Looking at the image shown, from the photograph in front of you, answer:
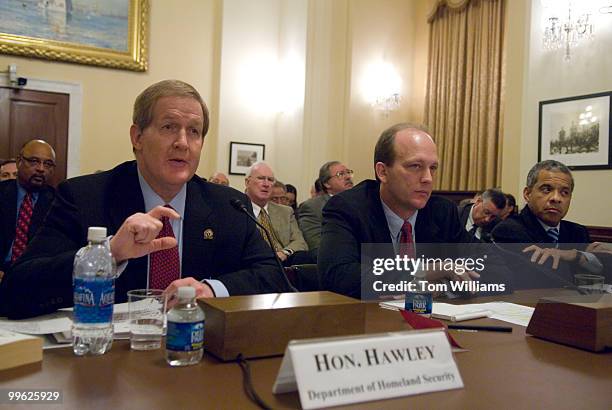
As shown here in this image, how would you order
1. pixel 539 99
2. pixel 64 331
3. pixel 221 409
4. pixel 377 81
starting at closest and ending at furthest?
pixel 221 409, pixel 64 331, pixel 539 99, pixel 377 81

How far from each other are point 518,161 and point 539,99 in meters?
0.61

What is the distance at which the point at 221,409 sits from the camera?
2.67ft

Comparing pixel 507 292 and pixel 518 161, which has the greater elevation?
pixel 518 161

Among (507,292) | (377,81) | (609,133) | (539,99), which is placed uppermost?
(377,81)

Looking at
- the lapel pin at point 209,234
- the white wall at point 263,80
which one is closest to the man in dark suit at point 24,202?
the lapel pin at point 209,234

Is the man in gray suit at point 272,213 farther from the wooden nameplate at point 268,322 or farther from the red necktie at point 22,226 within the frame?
the wooden nameplate at point 268,322

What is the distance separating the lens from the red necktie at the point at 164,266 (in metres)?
1.65

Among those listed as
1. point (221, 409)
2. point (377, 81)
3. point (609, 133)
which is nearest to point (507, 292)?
point (221, 409)

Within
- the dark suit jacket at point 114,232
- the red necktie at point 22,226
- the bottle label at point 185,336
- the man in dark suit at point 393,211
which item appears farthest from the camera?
the red necktie at point 22,226

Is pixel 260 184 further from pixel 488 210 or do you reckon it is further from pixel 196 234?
pixel 196 234

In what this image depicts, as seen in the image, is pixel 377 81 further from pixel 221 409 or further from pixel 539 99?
pixel 221 409

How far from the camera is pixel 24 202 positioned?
3896mm

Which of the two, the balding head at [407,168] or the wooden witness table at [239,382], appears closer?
the wooden witness table at [239,382]

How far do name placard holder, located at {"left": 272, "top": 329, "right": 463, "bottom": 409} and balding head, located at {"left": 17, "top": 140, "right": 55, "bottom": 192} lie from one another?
3.57 m
